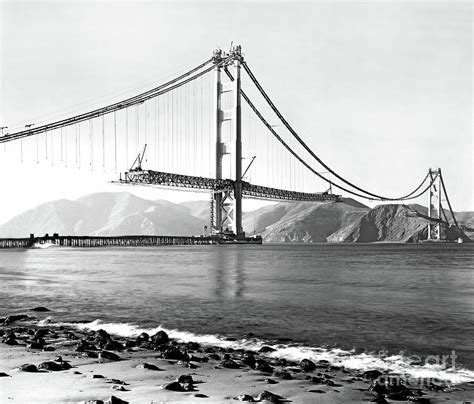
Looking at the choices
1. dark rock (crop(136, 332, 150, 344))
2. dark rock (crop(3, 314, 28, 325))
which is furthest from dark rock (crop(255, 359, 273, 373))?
dark rock (crop(3, 314, 28, 325))

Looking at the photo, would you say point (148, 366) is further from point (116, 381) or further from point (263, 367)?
point (263, 367)

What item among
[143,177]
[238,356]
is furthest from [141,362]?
[143,177]

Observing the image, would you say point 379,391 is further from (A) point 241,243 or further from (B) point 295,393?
(A) point 241,243

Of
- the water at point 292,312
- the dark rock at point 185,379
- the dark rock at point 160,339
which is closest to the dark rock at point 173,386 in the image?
the dark rock at point 185,379

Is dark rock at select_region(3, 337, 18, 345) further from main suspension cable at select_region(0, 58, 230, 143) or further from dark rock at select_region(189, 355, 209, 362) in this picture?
main suspension cable at select_region(0, 58, 230, 143)

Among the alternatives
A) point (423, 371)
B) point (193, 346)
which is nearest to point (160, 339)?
point (193, 346)

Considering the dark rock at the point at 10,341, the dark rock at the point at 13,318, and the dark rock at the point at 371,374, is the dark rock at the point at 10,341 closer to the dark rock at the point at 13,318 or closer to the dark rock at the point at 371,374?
the dark rock at the point at 13,318
